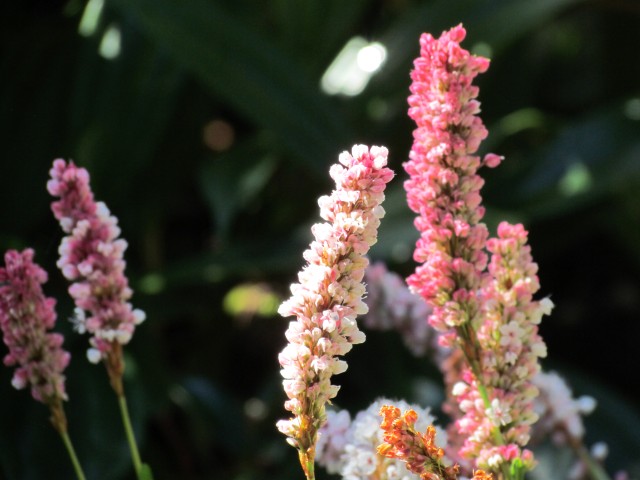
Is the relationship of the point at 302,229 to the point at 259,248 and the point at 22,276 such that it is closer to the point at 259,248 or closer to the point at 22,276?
the point at 259,248

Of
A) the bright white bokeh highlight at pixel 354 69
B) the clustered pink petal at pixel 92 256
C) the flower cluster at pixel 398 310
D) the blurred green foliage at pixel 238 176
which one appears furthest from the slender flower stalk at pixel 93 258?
the bright white bokeh highlight at pixel 354 69

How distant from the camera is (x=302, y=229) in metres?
1.00

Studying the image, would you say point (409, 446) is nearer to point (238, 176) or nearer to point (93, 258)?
point (93, 258)

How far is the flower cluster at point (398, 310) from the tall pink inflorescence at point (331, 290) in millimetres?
235

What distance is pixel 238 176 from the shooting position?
1.03 metres

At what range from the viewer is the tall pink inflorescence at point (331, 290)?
30 centimetres

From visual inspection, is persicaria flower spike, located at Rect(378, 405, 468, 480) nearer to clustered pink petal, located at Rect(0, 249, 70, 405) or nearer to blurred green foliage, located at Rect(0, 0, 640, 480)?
clustered pink petal, located at Rect(0, 249, 70, 405)

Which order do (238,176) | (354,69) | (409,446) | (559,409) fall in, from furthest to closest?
(354,69) < (238,176) < (559,409) < (409,446)

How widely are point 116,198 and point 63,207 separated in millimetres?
617

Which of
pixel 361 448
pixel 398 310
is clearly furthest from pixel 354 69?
pixel 361 448

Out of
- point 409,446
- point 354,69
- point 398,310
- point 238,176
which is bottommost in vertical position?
point 409,446

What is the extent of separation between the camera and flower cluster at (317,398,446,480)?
366 millimetres

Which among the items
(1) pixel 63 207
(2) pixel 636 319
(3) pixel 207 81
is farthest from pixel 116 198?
(2) pixel 636 319

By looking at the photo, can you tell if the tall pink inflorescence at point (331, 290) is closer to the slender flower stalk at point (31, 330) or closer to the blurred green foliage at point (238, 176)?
the slender flower stalk at point (31, 330)
